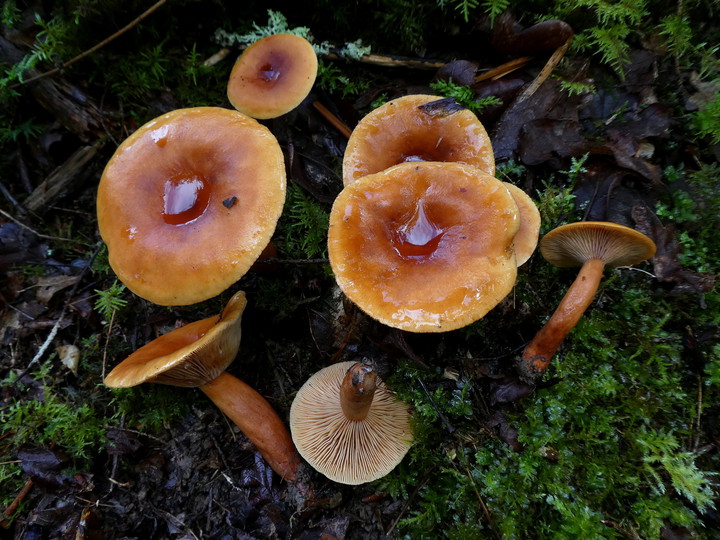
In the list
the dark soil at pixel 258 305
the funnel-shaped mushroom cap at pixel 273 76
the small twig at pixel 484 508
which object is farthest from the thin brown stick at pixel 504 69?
the small twig at pixel 484 508

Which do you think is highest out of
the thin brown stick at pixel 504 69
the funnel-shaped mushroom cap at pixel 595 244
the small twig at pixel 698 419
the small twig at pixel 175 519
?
the thin brown stick at pixel 504 69

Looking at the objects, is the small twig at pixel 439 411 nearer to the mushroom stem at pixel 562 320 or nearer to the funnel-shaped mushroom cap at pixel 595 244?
the mushroom stem at pixel 562 320

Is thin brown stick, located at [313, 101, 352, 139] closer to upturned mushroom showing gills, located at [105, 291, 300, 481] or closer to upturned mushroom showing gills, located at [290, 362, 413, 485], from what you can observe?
upturned mushroom showing gills, located at [105, 291, 300, 481]

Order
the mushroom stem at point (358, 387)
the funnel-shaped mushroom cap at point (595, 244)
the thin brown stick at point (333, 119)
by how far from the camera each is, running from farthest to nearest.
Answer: the thin brown stick at point (333, 119), the funnel-shaped mushroom cap at point (595, 244), the mushroom stem at point (358, 387)

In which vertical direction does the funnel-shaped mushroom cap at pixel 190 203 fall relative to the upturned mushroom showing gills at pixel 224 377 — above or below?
above

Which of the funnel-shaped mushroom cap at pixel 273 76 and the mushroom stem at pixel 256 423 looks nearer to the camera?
the mushroom stem at pixel 256 423

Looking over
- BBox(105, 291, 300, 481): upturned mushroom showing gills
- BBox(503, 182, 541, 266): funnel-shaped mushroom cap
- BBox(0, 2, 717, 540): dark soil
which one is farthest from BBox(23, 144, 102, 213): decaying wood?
BBox(503, 182, 541, 266): funnel-shaped mushroom cap

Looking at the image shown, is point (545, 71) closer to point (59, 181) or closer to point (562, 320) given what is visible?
point (562, 320)

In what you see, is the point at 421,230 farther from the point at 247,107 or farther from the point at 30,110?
the point at 30,110

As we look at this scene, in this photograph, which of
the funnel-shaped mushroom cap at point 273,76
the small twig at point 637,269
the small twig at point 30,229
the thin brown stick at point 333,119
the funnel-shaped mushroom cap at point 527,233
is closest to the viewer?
the funnel-shaped mushroom cap at point 527,233
